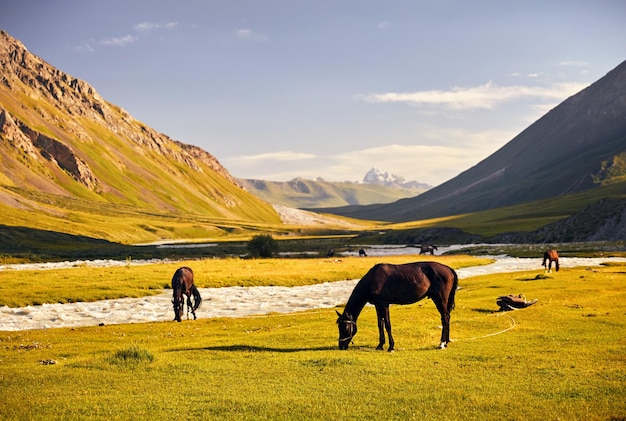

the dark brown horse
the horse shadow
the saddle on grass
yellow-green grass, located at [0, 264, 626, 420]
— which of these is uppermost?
the dark brown horse

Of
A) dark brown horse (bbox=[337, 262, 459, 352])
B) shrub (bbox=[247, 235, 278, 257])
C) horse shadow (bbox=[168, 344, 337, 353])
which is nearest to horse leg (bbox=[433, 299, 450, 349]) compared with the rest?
dark brown horse (bbox=[337, 262, 459, 352])

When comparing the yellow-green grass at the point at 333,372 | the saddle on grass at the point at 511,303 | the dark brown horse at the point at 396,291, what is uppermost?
the dark brown horse at the point at 396,291

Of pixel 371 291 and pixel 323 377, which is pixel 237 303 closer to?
pixel 371 291

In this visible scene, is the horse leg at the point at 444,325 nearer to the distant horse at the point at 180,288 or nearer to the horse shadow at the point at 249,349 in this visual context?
the horse shadow at the point at 249,349

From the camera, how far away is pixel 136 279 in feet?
206

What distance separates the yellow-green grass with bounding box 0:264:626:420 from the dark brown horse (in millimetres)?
1018

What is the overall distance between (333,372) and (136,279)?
156 feet

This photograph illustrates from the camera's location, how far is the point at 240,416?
15391 millimetres

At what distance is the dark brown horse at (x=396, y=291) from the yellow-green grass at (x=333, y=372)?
1.02 m

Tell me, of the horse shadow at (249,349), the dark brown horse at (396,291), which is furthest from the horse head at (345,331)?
the horse shadow at (249,349)

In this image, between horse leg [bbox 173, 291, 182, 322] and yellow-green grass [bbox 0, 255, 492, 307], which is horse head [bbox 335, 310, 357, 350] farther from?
yellow-green grass [bbox 0, 255, 492, 307]

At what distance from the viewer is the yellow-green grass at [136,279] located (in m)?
52.0

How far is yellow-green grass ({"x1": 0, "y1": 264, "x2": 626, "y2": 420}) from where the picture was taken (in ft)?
51.7

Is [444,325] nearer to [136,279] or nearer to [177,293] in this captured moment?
[177,293]
